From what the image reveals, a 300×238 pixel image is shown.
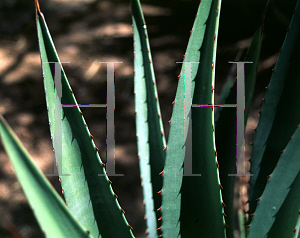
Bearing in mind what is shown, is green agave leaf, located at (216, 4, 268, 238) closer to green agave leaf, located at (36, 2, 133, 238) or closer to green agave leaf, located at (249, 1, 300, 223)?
green agave leaf, located at (249, 1, 300, 223)

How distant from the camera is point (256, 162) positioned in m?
0.50

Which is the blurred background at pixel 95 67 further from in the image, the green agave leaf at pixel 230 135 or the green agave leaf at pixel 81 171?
the green agave leaf at pixel 81 171

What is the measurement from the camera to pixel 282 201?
1.27ft

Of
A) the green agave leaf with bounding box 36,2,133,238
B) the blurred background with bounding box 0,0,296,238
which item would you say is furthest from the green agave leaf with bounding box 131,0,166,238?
the blurred background with bounding box 0,0,296,238

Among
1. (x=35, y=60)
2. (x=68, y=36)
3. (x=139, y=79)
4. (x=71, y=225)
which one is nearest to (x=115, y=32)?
(x=68, y=36)

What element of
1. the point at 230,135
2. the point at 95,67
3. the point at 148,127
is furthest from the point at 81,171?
the point at 95,67

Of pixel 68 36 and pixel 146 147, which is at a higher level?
pixel 68 36

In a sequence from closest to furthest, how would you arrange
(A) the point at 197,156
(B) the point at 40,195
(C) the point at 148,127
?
(B) the point at 40,195 < (A) the point at 197,156 < (C) the point at 148,127

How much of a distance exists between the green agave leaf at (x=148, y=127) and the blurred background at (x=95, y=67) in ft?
1.21

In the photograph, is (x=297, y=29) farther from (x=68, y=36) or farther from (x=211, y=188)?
(x=68, y=36)

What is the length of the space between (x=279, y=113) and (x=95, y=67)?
551 mm

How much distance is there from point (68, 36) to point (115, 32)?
0.45ft

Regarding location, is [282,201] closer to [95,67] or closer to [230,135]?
[230,135]

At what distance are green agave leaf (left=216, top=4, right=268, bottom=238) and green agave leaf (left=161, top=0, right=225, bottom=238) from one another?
120 millimetres
